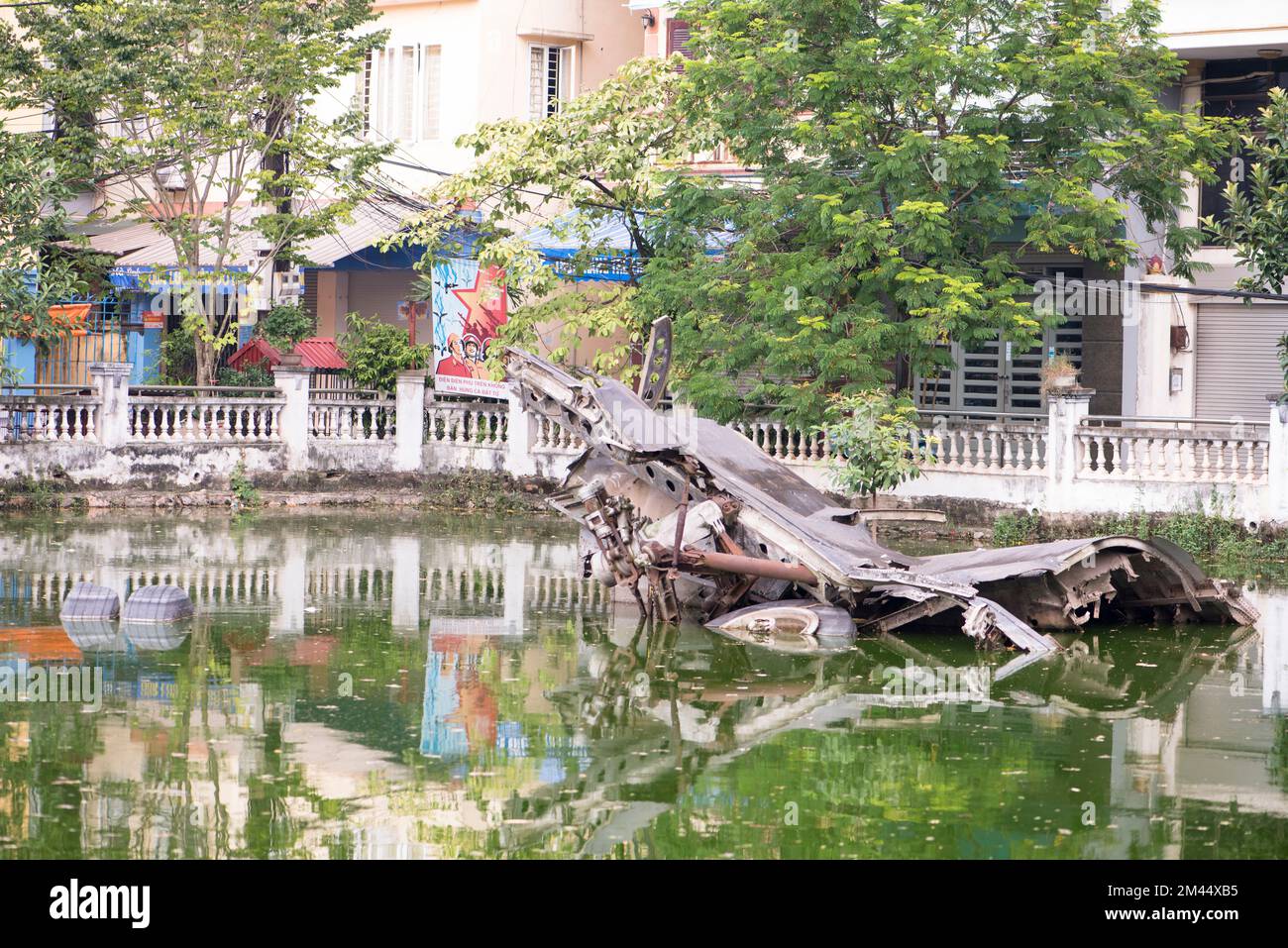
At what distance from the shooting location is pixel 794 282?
22.4 m

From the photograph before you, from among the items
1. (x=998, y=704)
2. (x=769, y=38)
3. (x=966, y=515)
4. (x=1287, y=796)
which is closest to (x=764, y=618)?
(x=998, y=704)

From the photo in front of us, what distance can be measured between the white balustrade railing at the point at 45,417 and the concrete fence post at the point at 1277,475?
15.7m

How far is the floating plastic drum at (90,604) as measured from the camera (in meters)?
15.7

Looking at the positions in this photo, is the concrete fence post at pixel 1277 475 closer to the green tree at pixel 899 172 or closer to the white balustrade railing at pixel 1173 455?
the white balustrade railing at pixel 1173 455

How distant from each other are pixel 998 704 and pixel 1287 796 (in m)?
2.88

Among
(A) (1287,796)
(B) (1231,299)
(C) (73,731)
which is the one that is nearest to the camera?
(A) (1287,796)

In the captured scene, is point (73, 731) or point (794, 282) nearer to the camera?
point (73, 731)

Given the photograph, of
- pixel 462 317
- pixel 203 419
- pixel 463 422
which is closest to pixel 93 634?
pixel 203 419

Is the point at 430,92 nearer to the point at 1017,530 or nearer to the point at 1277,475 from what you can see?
the point at 1017,530

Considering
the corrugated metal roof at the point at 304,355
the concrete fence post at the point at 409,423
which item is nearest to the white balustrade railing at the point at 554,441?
the concrete fence post at the point at 409,423

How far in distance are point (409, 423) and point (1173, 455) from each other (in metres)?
11.2

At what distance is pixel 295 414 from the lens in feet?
85.1

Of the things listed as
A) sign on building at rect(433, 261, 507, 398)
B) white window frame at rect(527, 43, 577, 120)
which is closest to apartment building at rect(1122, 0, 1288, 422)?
sign on building at rect(433, 261, 507, 398)
